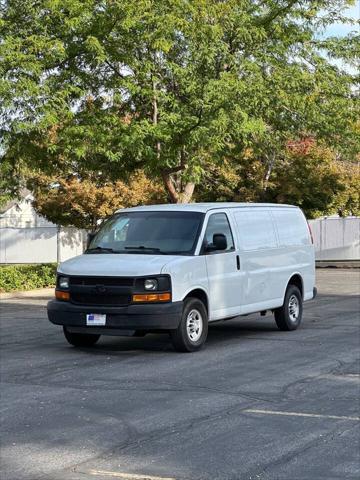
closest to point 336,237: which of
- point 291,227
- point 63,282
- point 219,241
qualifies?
point 291,227

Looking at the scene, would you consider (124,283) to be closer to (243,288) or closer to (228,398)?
(243,288)

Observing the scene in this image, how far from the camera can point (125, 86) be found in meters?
21.5

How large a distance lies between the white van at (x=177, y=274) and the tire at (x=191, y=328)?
1cm

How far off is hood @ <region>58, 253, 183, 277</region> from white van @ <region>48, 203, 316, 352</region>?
14 mm

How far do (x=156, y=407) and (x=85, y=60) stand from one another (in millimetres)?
14593

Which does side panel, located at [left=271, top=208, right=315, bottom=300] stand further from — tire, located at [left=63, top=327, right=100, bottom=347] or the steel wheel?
tire, located at [left=63, top=327, right=100, bottom=347]

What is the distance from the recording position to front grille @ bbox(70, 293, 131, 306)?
39.0ft

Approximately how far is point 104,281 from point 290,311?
416 cm

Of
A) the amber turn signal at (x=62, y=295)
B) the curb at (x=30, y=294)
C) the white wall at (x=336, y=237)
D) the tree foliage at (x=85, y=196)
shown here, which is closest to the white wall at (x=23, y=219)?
the tree foliage at (x=85, y=196)

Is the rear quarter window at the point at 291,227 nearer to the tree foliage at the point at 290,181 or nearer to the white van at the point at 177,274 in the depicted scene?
the white van at the point at 177,274

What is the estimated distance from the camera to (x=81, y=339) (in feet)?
42.3

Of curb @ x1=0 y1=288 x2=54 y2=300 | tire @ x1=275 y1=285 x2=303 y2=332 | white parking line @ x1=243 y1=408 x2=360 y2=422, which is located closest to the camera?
white parking line @ x1=243 y1=408 x2=360 y2=422

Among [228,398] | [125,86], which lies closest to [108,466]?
[228,398]

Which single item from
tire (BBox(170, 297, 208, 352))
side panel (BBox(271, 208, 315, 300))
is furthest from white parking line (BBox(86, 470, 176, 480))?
side panel (BBox(271, 208, 315, 300))
